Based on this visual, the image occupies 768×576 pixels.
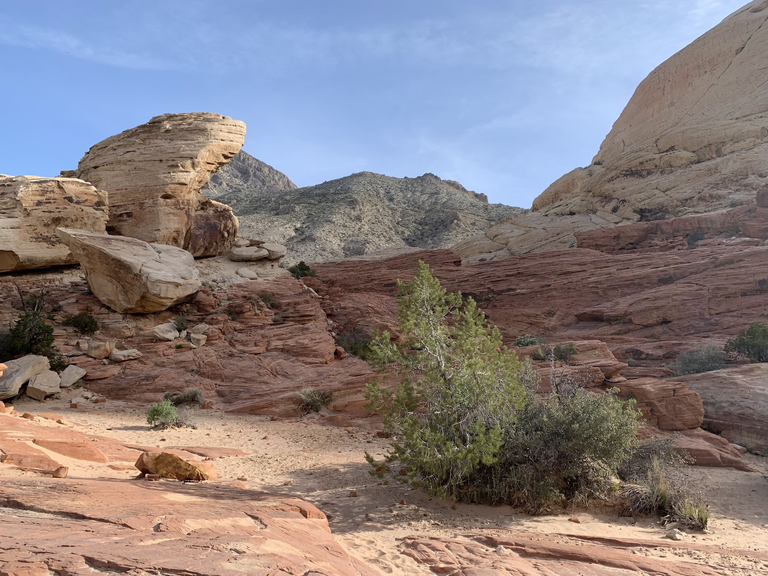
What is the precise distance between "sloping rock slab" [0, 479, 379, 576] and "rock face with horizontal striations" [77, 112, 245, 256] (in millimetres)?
17152

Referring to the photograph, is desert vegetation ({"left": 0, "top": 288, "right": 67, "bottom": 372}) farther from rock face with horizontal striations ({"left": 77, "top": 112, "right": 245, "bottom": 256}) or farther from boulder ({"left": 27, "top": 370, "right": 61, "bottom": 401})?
rock face with horizontal striations ({"left": 77, "top": 112, "right": 245, "bottom": 256})

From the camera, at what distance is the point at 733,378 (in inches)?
530

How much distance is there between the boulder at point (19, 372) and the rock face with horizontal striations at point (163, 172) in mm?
7590

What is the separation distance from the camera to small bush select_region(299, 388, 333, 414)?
13586mm

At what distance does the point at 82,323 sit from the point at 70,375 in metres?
2.72

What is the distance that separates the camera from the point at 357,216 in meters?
51.7

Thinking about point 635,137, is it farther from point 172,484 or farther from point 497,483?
point 172,484

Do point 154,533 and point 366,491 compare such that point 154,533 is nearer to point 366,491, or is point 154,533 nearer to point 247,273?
point 366,491

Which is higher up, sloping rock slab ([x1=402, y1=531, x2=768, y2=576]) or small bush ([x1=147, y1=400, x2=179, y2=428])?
small bush ([x1=147, y1=400, x2=179, y2=428])

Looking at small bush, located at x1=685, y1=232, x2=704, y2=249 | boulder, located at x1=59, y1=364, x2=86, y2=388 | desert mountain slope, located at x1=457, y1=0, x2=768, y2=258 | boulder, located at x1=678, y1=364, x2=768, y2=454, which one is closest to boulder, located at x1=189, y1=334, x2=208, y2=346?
boulder, located at x1=59, y1=364, x2=86, y2=388

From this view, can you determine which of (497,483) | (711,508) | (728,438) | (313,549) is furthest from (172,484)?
(728,438)

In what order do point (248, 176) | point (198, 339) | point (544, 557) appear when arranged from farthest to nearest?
point (248, 176) → point (198, 339) → point (544, 557)

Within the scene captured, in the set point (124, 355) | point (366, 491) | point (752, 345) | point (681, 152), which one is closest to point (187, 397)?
point (124, 355)

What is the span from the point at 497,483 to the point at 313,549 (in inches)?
168
